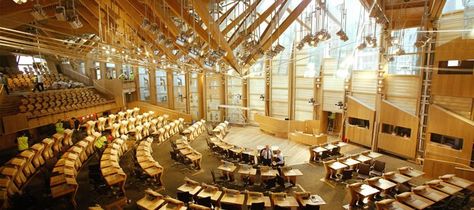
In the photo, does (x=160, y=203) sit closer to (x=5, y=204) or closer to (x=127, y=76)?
(x=5, y=204)

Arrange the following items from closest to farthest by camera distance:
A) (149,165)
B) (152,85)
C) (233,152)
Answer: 1. (149,165)
2. (233,152)
3. (152,85)

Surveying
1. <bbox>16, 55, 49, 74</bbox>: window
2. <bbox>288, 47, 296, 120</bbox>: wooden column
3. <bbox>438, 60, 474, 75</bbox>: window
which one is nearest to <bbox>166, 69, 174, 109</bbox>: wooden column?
<bbox>16, 55, 49, 74</bbox>: window

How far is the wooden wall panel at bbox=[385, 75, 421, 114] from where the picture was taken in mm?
14242

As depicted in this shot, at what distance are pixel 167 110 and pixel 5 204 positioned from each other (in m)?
15.4

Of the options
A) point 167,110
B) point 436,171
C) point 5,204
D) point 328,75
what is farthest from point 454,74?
point 167,110

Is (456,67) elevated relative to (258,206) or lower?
elevated

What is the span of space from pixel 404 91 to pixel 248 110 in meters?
11.3

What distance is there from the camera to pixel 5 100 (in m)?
15.1

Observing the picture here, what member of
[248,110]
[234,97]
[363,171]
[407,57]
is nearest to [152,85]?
[234,97]

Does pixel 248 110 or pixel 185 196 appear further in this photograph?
pixel 248 110

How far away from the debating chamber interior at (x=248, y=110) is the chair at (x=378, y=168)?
0.32 m

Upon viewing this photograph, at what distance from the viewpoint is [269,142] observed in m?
17.8

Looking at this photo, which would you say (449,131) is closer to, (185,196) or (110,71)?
(185,196)

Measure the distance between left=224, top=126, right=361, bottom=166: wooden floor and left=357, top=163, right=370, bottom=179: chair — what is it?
283 cm
